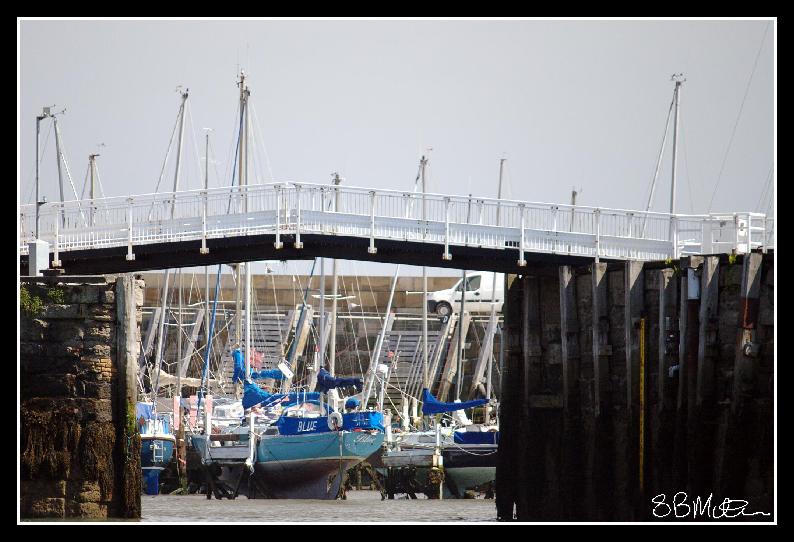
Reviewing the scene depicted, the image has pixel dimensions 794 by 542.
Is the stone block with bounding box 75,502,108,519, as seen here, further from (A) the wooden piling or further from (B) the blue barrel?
(B) the blue barrel

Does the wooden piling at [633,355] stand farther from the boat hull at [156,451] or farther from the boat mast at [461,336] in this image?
the boat mast at [461,336]

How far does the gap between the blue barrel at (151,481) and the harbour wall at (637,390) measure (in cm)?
→ 1721

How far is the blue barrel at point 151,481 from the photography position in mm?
57188

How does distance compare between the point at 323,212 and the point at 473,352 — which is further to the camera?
the point at 473,352

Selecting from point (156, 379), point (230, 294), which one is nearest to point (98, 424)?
point (156, 379)

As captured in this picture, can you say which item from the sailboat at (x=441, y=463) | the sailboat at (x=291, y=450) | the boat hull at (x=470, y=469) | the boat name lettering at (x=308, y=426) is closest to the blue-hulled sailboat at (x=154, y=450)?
the sailboat at (x=291, y=450)

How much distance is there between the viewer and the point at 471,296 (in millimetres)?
74750

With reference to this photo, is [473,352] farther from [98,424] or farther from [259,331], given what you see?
[98,424]

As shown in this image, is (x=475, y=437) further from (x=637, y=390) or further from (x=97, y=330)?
(x=97, y=330)

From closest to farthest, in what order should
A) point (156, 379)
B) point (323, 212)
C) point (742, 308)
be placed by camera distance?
point (742, 308)
point (323, 212)
point (156, 379)

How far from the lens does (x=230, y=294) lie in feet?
293

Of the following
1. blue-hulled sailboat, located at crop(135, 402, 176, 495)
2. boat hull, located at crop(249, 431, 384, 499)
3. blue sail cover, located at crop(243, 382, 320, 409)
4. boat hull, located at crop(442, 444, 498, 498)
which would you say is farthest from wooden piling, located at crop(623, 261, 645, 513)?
blue-hulled sailboat, located at crop(135, 402, 176, 495)

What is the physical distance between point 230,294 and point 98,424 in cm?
5427
